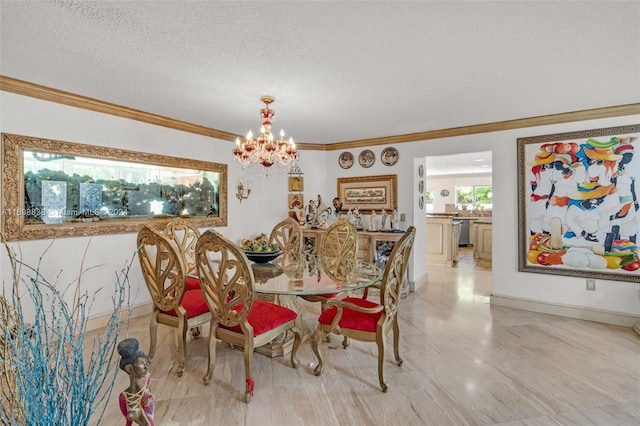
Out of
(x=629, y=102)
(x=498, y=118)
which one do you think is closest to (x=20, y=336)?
(x=498, y=118)

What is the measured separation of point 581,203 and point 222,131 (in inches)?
177

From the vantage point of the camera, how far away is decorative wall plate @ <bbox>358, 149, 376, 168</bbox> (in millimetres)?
4836

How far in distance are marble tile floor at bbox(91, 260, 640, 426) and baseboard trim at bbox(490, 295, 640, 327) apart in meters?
0.11

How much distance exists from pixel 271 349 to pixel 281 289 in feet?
2.59

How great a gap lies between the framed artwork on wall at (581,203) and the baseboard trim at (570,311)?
1.23 feet

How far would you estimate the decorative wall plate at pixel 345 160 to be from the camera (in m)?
5.02

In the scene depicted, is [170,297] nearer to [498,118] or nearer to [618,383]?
[618,383]

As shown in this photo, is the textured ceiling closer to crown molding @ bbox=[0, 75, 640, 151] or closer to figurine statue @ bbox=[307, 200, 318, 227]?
crown molding @ bbox=[0, 75, 640, 151]

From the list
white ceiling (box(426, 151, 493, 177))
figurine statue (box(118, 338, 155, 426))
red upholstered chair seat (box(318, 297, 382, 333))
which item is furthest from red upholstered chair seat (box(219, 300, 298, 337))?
white ceiling (box(426, 151, 493, 177))

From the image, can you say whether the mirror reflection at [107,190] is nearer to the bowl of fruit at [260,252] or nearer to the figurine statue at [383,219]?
the bowl of fruit at [260,252]

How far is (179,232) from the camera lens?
155 inches

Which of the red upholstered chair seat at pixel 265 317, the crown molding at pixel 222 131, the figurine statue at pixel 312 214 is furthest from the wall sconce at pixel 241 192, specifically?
the red upholstered chair seat at pixel 265 317

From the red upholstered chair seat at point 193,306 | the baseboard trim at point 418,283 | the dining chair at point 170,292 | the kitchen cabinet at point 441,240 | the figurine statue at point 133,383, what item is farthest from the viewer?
the kitchen cabinet at point 441,240

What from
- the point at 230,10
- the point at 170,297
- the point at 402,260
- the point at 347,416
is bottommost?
the point at 347,416
